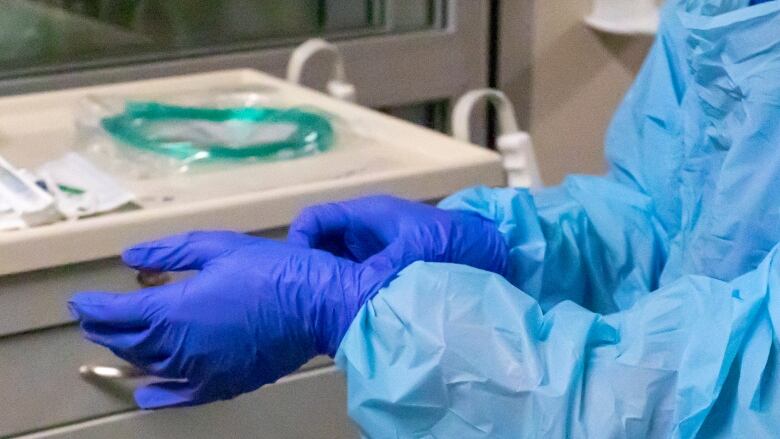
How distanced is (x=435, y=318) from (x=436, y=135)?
43cm

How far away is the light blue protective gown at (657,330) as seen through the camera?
0.56m

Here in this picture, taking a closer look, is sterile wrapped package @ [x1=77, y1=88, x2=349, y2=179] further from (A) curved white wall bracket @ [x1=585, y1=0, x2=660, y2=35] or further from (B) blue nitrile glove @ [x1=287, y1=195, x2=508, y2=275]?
(A) curved white wall bracket @ [x1=585, y1=0, x2=660, y2=35]

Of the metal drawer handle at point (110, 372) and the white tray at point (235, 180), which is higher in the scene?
the white tray at point (235, 180)

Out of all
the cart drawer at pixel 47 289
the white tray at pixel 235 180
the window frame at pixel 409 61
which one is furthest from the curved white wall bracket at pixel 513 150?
the cart drawer at pixel 47 289

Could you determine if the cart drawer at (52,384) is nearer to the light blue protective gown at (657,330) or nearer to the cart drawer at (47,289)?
the cart drawer at (47,289)

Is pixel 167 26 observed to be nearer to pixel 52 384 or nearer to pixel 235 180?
pixel 235 180

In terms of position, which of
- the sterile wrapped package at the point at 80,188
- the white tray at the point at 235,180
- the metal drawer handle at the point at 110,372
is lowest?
the metal drawer handle at the point at 110,372

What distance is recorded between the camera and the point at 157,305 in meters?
0.65

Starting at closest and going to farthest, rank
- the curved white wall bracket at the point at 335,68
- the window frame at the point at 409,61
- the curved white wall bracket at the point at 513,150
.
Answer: the curved white wall bracket at the point at 513,150, the curved white wall bracket at the point at 335,68, the window frame at the point at 409,61

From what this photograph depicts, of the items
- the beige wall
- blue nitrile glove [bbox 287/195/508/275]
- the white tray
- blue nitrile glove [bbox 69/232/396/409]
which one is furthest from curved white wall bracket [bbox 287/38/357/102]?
blue nitrile glove [bbox 69/232/396/409]

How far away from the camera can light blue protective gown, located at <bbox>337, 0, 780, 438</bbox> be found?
556 millimetres

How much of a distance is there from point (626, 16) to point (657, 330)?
96 cm

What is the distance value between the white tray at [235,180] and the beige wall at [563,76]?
431mm

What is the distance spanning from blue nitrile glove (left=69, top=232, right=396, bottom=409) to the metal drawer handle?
0.15m
